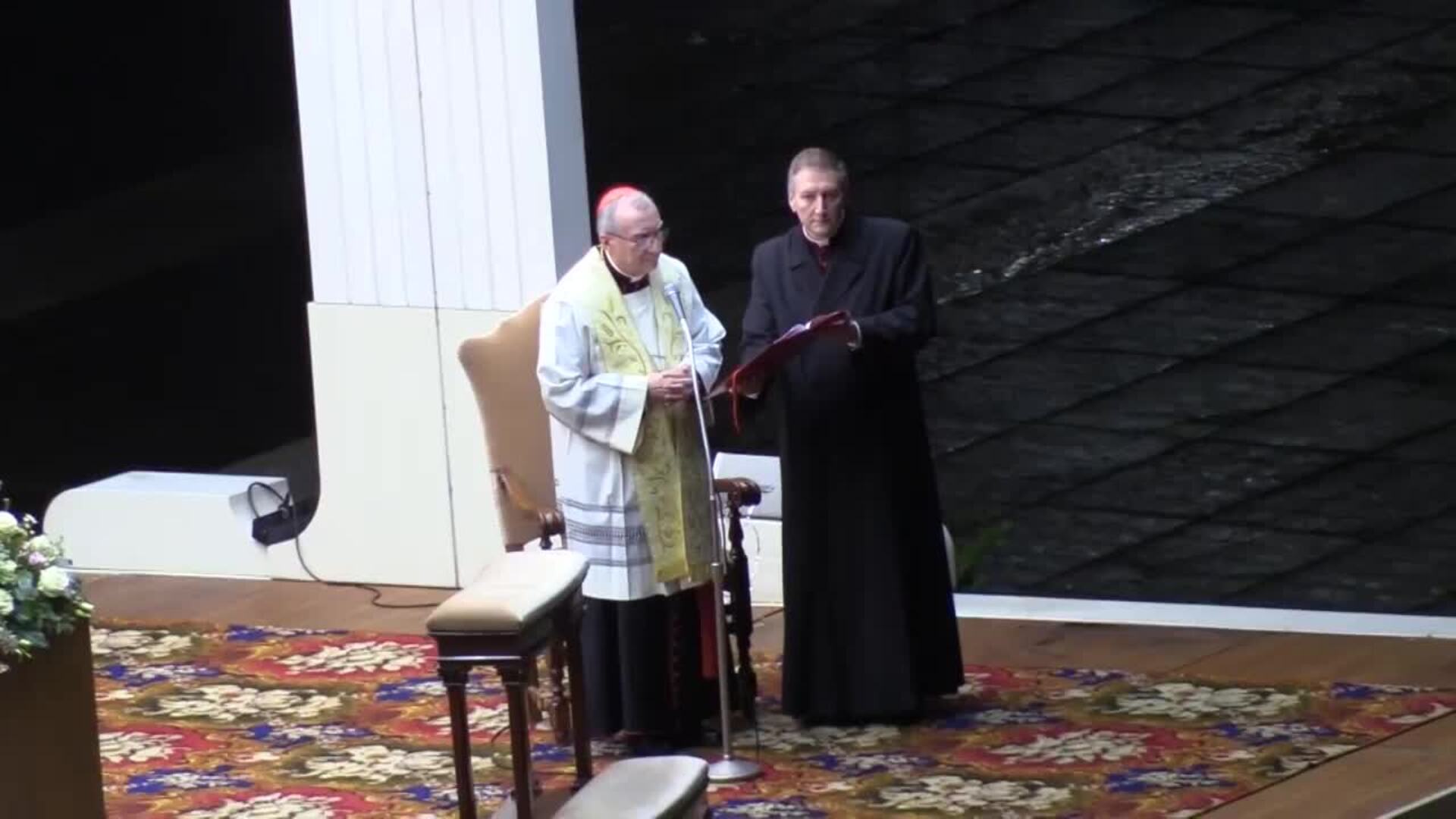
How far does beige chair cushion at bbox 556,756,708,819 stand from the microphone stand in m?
1.27

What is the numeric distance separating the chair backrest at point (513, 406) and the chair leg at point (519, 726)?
5.67ft

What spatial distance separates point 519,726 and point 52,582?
3.37 feet

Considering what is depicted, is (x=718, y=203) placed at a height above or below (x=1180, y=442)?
above

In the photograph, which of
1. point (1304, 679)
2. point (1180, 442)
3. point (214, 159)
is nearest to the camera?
point (1304, 679)

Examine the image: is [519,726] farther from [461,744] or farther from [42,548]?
[42,548]

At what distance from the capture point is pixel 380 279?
9008 mm

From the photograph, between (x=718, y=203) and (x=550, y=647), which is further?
(x=718, y=203)

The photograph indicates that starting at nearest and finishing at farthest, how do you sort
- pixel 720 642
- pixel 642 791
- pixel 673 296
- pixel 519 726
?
pixel 642 791
pixel 519 726
pixel 720 642
pixel 673 296

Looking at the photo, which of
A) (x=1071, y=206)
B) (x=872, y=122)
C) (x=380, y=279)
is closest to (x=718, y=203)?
(x=872, y=122)

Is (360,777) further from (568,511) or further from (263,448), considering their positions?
(263,448)

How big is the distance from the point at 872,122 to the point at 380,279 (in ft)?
13.4

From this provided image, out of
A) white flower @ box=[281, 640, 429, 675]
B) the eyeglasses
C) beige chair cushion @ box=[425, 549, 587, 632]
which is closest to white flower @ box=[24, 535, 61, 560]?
beige chair cushion @ box=[425, 549, 587, 632]

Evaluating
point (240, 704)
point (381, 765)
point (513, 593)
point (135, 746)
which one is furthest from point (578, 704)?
point (240, 704)

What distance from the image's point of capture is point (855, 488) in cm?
739
